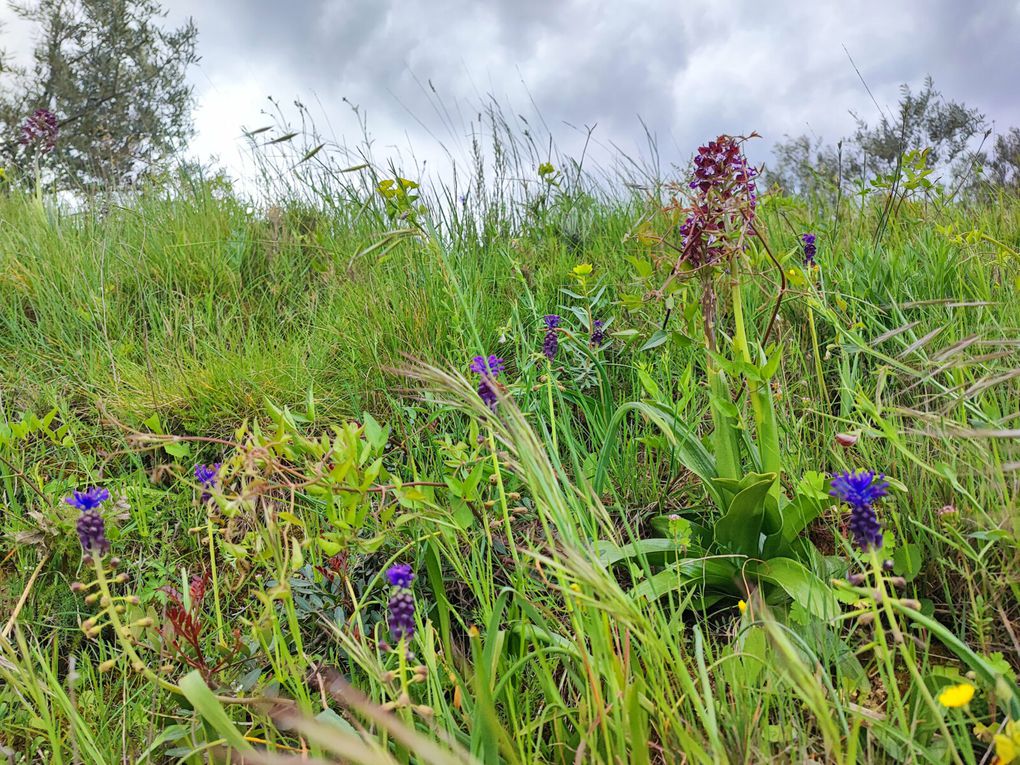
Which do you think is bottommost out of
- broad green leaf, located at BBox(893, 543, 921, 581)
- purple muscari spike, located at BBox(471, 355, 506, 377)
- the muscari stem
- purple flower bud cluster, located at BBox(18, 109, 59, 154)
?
broad green leaf, located at BBox(893, 543, 921, 581)

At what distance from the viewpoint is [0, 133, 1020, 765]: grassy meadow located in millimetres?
1010

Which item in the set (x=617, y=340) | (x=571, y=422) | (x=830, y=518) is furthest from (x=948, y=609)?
(x=617, y=340)

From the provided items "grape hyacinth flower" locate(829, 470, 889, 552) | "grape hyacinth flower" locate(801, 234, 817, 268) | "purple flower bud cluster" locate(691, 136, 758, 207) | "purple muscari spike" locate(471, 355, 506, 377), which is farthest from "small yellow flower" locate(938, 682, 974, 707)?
"grape hyacinth flower" locate(801, 234, 817, 268)

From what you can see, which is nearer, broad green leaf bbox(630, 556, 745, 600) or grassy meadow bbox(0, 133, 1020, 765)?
grassy meadow bbox(0, 133, 1020, 765)

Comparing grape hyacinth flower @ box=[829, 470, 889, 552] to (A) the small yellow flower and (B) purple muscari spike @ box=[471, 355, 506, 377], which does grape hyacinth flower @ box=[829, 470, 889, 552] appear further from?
(B) purple muscari spike @ box=[471, 355, 506, 377]

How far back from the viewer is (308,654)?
1.41 m

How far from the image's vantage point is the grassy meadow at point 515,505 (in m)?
1.01

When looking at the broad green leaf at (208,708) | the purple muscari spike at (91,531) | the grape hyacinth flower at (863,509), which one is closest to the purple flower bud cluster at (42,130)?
the purple muscari spike at (91,531)

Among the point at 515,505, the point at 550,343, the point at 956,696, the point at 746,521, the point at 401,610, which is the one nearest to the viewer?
the point at 956,696

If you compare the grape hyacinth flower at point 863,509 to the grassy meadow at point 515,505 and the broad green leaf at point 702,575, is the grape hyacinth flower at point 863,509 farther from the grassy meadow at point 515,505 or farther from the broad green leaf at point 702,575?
the broad green leaf at point 702,575

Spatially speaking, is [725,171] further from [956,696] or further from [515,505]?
[956,696]

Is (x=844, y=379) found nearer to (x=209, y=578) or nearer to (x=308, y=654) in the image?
(x=308, y=654)

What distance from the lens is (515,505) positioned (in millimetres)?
1710

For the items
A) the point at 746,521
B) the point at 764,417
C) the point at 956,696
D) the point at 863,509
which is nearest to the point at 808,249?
the point at 764,417
